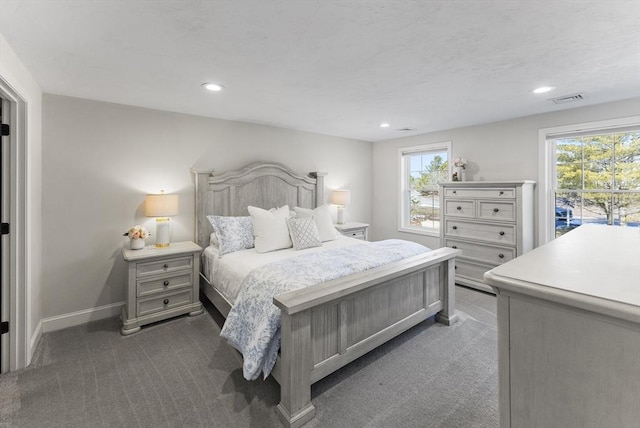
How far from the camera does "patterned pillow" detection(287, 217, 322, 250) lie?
10.6ft

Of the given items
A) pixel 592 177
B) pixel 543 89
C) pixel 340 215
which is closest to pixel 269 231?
pixel 340 215

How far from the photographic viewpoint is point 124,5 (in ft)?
4.92

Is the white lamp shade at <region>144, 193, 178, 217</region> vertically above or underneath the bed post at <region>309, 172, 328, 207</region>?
underneath

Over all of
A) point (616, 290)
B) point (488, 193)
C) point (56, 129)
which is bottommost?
point (616, 290)

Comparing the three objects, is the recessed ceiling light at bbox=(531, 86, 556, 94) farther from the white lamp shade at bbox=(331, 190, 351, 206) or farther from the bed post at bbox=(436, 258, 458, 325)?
the white lamp shade at bbox=(331, 190, 351, 206)

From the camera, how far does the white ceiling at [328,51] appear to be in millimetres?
1554

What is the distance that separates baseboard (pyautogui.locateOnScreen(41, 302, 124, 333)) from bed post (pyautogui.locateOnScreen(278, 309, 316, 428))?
2376mm

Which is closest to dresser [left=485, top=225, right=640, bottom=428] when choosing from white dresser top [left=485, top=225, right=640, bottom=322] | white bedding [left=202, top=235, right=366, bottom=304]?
white dresser top [left=485, top=225, right=640, bottom=322]

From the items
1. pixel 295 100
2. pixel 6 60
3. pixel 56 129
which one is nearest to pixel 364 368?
pixel 295 100

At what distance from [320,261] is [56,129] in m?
2.82

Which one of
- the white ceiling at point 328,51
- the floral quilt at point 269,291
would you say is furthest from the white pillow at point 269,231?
the white ceiling at point 328,51

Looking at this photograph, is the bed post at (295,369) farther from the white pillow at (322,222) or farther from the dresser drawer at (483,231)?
the dresser drawer at (483,231)

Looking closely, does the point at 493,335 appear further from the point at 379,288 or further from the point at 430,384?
the point at 379,288

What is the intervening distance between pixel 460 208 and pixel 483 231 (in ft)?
1.38
